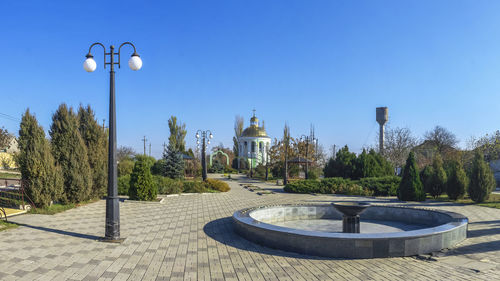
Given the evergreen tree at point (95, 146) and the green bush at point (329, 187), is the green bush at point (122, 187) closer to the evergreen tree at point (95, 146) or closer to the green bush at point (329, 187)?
the evergreen tree at point (95, 146)

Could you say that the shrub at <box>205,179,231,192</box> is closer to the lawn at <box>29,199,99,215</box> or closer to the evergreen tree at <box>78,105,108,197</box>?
the evergreen tree at <box>78,105,108,197</box>

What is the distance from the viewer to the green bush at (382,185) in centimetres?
1956

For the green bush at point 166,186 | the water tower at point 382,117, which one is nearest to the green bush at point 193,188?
the green bush at point 166,186

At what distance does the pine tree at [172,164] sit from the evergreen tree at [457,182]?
765 inches

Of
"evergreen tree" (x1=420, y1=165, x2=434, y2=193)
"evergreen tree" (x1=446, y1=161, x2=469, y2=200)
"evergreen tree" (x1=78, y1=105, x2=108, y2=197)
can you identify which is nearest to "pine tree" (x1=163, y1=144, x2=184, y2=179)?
"evergreen tree" (x1=78, y1=105, x2=108, y2=197)

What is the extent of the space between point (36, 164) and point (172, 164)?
1521 centimetres

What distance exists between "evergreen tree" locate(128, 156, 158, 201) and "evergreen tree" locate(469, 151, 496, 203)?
15.7 meters

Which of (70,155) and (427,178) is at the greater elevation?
(70,155)

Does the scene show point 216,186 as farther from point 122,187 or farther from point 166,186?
point 122,187

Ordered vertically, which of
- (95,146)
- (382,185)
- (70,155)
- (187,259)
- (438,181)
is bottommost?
(187,259)

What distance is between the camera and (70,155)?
14039 mm

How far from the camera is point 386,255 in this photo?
669cm

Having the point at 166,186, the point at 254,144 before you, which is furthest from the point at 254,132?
the point at 166,186

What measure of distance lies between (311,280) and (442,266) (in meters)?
2.73
